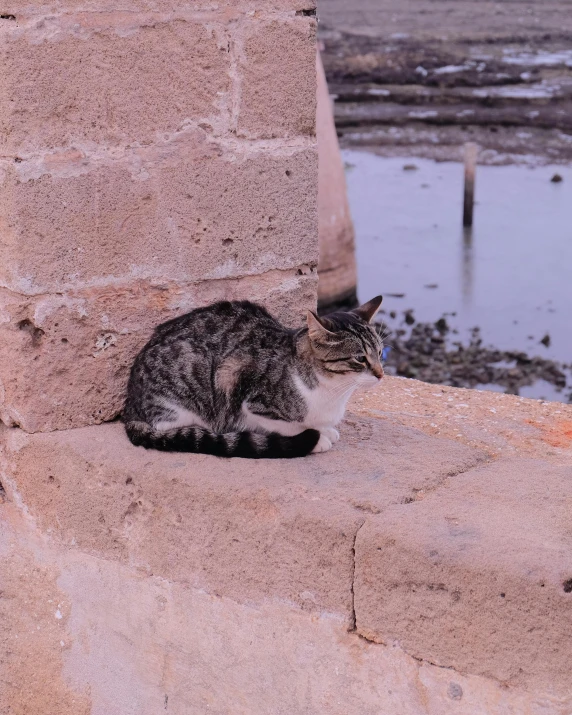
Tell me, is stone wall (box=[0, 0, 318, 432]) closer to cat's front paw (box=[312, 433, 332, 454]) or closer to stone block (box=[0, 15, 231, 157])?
stone block (box=[0, 15, 231, 157])

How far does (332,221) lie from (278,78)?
304 inches

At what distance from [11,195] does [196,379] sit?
671 millimetres

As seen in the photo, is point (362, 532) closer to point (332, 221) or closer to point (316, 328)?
point (316, 328)

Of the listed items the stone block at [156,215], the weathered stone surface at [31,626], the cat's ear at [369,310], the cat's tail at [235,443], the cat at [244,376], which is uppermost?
the stone block at [156,215]

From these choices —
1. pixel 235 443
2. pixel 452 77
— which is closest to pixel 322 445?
pixel 235 443

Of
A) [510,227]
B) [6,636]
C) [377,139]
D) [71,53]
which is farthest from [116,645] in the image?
[377,139]

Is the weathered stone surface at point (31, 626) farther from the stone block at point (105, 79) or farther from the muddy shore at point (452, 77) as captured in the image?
the muddy shore at point (452, 77)

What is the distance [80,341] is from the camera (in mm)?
2631

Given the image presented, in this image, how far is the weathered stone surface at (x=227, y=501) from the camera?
225 cm

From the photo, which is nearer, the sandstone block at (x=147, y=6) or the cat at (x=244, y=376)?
the sandstone block at (x=147, y=6)

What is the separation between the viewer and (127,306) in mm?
2672

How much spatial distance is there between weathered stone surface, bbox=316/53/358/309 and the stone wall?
6.90m

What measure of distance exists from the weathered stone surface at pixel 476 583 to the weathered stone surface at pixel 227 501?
84 mm

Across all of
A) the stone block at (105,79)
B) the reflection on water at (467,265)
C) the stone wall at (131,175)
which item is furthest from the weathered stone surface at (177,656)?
the reflection on water at (467,265)
